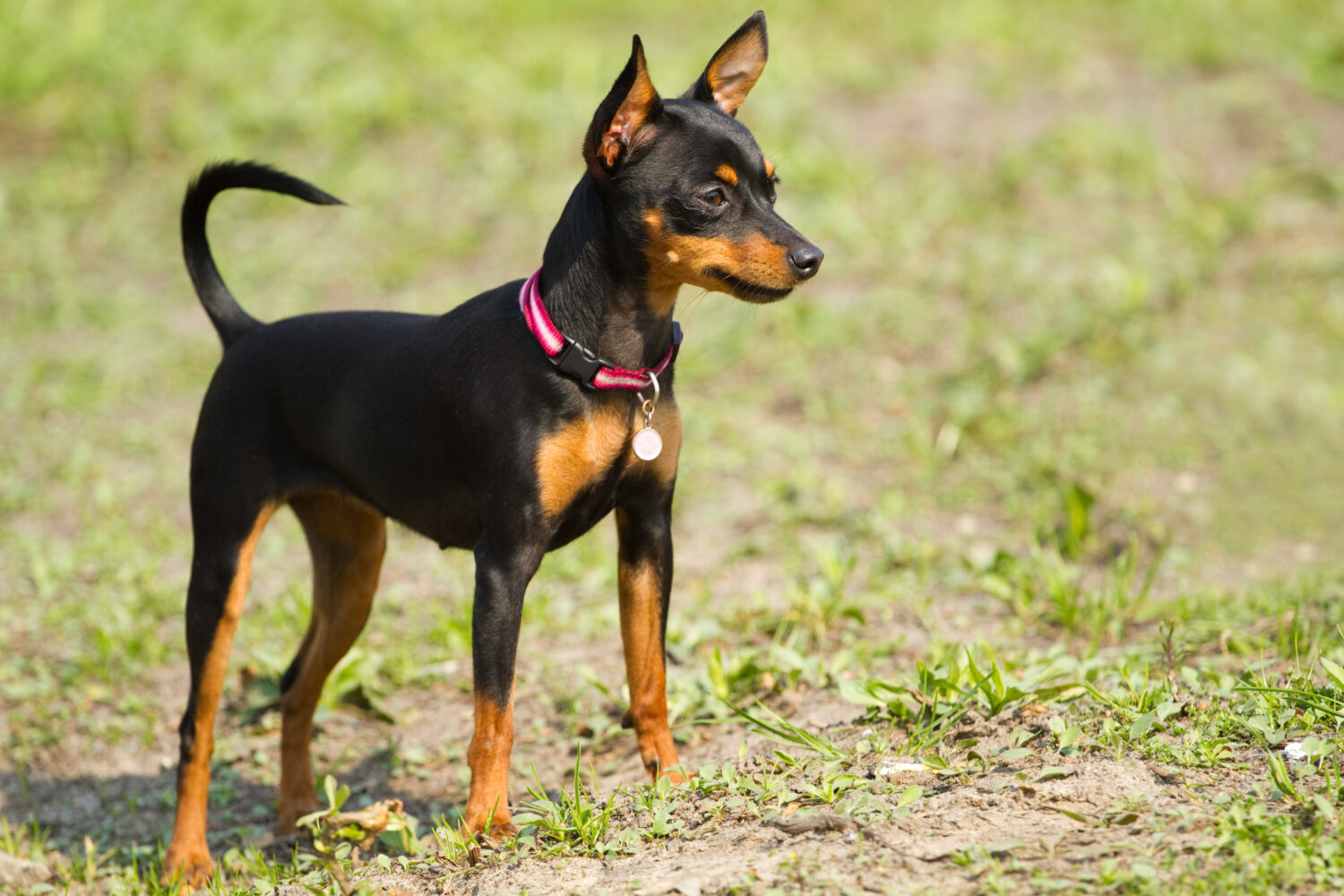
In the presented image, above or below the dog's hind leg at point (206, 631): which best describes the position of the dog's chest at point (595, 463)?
above

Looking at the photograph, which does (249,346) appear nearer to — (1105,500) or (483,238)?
(1105,500)

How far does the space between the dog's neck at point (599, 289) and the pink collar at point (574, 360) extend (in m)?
0.04

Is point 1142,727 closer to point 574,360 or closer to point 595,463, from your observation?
point 595,463

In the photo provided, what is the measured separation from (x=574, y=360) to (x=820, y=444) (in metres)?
3.99

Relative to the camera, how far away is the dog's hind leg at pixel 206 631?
413cm

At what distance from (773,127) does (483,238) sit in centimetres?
252

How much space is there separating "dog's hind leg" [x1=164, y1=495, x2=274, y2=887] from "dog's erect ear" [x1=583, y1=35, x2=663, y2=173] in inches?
65.5

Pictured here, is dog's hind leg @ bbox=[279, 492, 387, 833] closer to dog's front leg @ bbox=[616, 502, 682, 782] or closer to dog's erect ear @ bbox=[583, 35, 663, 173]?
dog's front leg @ bbox=[616, 502, 682, 782]

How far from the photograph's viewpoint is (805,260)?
11.0 ft

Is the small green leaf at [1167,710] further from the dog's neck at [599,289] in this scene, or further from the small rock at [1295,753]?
the dog's neck at [599,289]

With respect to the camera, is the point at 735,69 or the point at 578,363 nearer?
the point at 578,363

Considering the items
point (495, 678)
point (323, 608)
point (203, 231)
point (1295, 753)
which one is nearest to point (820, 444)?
point (323, 608)

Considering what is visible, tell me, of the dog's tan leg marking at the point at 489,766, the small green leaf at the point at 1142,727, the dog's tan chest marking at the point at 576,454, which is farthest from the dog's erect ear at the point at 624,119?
the small green leaf at the point at 1142,727

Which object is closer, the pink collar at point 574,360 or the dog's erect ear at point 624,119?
the dog's erect ear at point 624,119
